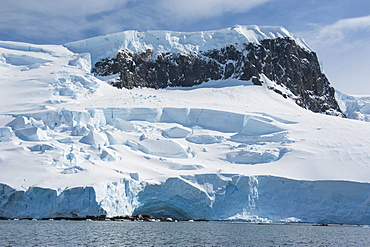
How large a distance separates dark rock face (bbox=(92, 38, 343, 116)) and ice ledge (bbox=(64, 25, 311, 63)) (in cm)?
103

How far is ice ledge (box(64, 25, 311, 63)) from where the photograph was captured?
61.6 meters

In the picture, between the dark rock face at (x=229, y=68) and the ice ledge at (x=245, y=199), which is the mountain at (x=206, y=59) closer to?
the dark rock face at (x=229, y=68)

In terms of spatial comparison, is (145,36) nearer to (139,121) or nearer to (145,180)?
Result: (139,121)

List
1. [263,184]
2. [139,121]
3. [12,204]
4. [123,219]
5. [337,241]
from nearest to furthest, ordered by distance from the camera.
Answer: [337,241]
[12,204]
[123,219]
[263,184]
[139,121]

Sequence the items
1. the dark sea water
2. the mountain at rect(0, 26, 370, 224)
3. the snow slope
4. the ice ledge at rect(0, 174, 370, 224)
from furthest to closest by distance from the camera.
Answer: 1. the snow slope
2. the ice ledge at rect(0, 174, 370, 224)
3. the mountain at rect(0, 26, 370, 224)
4. the dark sea water

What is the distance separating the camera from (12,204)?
2894cm

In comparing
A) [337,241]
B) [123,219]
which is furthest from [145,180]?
[337,241]

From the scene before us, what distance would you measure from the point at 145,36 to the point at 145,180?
37.0 m

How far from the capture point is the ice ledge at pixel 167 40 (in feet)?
202

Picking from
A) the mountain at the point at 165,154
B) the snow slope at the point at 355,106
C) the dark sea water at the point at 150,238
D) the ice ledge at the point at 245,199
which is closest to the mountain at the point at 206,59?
the mountain at the point at 165,154

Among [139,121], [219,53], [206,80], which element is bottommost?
[139,121]

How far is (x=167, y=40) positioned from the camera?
65125mm

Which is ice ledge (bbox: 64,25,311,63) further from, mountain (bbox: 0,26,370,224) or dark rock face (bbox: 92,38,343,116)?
mountain (bbox: 0,26,370,224)

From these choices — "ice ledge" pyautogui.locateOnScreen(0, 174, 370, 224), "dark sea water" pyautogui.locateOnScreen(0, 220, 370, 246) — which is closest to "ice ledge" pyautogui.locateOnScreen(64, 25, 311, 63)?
"ice ledge" pyautogui.locateOnScreen(0, 174, 370, 224)
